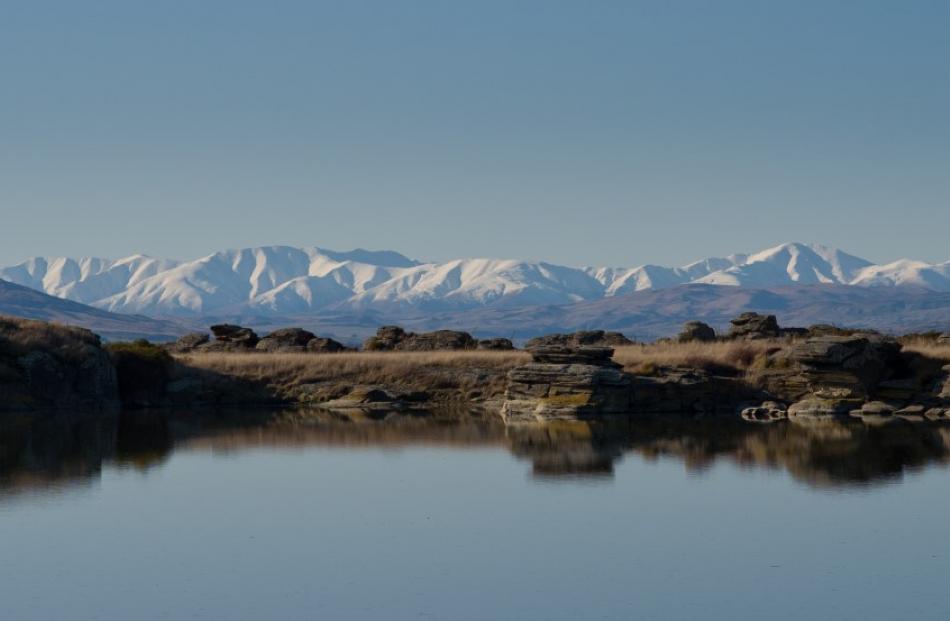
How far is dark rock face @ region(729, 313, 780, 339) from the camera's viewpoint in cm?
7200

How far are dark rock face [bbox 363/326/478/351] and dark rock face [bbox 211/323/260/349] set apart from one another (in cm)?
641

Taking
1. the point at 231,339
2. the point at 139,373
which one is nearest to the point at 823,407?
the point at 139,373

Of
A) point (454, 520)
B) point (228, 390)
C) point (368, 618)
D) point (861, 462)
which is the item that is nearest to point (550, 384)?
point (228, 390)

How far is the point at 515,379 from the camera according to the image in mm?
60094

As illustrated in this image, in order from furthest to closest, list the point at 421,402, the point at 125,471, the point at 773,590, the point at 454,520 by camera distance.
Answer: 1. the point at 421,402
2. the point at 125,471
3. the point at 454,520
4. the point at 773,590

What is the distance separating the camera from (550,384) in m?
59.3

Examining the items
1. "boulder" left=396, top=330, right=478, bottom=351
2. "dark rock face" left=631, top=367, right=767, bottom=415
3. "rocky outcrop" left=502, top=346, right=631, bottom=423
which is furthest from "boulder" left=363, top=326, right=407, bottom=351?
"dark rock face" left=631, top=367, right=767, bottom=415

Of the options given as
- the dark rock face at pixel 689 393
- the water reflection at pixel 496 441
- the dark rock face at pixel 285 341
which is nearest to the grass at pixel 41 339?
the water reflection at pixel 496 441

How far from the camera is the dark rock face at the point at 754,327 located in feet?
236

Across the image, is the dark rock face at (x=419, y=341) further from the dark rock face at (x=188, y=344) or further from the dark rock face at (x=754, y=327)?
the dark rock face at (x=754, y=327)

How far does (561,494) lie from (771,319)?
4115cm

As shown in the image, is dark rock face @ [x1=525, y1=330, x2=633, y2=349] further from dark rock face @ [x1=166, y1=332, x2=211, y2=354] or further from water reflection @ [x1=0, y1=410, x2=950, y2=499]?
dark rock face @ [x1=166, y1=332, x2=211, y2=354]

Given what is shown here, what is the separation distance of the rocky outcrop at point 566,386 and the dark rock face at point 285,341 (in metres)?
20.3

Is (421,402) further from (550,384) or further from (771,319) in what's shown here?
(771,319)
